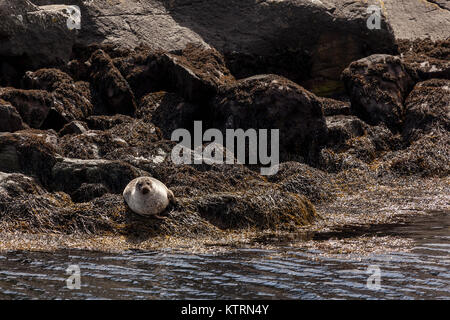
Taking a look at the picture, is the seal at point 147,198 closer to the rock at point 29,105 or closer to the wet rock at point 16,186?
the wet rock at point 16,186

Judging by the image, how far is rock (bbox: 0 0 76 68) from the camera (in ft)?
49.2

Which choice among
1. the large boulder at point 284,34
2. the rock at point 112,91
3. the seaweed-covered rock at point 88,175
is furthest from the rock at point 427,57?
the seaweed-covered rock at point 88,175

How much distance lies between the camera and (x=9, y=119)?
38.5 feet

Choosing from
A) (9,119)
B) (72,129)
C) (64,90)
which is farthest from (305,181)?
(64,90)

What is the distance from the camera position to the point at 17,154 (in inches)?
410

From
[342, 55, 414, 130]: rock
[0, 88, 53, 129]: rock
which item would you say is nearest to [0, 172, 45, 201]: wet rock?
[0, 88, 53, 129]: rock

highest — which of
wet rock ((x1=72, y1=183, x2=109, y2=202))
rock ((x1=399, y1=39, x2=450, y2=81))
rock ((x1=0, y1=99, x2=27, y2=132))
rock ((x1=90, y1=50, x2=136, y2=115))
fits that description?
rock ((x1=399, y1=39, x2=450, y2=81))

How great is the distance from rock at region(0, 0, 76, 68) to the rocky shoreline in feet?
0.10

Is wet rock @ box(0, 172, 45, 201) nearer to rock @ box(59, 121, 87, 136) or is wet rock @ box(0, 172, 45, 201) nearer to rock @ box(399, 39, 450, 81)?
rock @ box(59, 121, 87, 136)

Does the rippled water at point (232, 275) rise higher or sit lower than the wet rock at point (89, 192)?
lower

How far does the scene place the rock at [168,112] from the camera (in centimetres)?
1423

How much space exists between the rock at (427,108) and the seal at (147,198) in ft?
23.5

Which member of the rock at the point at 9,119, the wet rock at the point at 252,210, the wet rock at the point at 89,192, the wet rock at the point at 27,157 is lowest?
the wet rock at the point at 252,210

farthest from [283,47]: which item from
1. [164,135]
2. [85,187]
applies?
[85,187]
